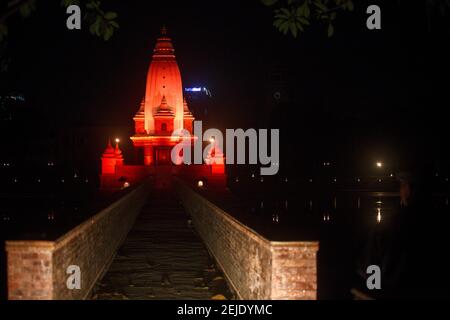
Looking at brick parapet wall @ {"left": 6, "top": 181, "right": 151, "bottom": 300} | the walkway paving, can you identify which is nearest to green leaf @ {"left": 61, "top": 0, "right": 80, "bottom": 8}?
brick parapet wall @ {"left": 6, "top": 181, "right": 151, "bottom": 300}

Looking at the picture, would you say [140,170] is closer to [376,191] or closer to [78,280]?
[376,191]

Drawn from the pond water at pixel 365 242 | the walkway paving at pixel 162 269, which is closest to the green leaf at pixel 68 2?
the pond water at pixel 365 242

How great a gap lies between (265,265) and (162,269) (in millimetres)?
5708

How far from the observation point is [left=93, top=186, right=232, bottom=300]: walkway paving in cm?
1175

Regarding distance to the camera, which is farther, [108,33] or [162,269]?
[162,269]

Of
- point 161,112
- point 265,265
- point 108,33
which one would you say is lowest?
point 265,265

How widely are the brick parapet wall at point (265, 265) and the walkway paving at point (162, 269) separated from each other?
0.70m

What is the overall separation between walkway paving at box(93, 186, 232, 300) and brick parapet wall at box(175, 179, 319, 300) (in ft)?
2.29

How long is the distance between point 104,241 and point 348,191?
41.9 m

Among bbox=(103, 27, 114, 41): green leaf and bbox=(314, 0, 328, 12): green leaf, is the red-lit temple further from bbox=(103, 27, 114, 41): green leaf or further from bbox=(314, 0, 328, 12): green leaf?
bbox=(314, 0, 328, 12): green leaf

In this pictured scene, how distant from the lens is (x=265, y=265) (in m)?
8.66

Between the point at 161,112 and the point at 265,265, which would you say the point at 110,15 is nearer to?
the point at 265,265

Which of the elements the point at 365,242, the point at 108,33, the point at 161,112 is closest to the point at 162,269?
the point at 108,33

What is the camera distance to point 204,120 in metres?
129
